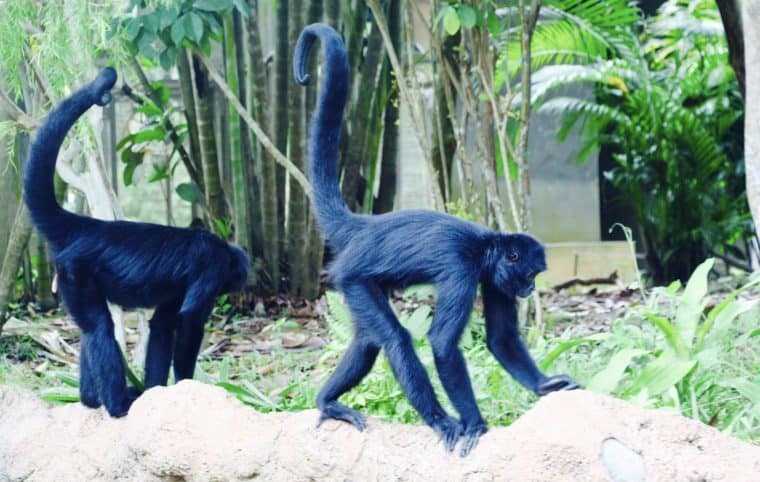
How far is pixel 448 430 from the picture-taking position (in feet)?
12.0

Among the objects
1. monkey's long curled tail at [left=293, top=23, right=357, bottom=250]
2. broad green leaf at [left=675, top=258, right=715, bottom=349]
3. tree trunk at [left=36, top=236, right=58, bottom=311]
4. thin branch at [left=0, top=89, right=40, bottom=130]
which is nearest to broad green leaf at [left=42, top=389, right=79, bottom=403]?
thin branch at [left=0, top=89, right=40, bottom=130]

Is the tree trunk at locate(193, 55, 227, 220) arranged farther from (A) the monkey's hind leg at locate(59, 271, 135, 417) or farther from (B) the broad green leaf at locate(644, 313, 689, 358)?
(B) the broad green leaf at locate(644, 313, 689, 358)

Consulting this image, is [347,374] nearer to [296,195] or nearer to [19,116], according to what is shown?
[19,116]

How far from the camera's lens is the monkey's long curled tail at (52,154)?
4699 millimetres

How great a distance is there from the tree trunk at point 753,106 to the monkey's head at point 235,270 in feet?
8.69

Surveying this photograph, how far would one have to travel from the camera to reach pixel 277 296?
29.6 ft

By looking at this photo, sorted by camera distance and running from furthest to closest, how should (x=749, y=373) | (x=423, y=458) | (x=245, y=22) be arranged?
(x=245, y=22)
(x=749, y=373)
(x=423, y=458)

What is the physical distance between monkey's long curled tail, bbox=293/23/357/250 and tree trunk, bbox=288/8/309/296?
391cm

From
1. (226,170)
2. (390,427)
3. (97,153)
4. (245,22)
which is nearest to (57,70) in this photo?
(97,153)

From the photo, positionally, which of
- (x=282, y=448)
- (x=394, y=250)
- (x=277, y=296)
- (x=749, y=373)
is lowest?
(x=277, y=296)

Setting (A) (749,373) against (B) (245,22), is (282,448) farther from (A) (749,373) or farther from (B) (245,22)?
(B) (245,22)

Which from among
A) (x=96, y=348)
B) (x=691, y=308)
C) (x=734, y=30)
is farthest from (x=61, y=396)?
(x=734, y=30)

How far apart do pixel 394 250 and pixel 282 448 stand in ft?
3.01

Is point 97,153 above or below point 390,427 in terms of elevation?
above
